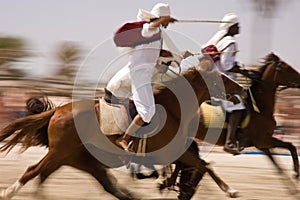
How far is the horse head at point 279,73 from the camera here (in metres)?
9.46

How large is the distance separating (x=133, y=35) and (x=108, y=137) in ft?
3.69

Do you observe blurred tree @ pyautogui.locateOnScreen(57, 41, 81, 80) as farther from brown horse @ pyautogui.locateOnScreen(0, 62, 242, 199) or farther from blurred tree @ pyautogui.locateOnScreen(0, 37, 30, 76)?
brown horse @ pyautogui.locateOnScreen(0, 62, 242, 199)

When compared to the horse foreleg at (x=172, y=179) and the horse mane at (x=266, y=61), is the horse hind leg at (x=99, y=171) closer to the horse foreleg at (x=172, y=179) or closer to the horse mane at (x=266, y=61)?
the horse foreleg at (x=172, y=179)

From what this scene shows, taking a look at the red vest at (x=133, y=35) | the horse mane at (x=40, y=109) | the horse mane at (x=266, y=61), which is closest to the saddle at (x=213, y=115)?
the horse mane at (x=266, y=61)

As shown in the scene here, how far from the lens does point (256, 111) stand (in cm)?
928

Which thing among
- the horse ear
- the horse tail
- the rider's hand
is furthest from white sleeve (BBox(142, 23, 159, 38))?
the horse ear

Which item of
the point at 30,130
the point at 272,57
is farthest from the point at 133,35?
the point at 272,57

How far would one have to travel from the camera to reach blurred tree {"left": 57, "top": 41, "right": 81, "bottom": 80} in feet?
64.7

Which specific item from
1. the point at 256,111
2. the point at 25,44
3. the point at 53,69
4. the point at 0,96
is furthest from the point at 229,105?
the point at 25,44

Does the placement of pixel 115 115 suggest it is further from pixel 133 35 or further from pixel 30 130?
pixel 30 130

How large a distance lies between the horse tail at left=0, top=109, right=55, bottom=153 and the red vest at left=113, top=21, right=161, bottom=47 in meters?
1.17

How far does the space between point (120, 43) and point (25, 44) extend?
53.2 feet

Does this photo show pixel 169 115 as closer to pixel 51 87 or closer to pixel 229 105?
pixel 229 105

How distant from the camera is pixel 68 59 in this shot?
20859 mm
